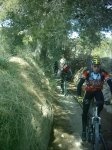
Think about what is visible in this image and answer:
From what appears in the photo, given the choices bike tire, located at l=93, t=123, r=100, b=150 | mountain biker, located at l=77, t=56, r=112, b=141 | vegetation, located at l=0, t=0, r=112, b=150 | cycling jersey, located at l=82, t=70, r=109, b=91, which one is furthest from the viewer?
cycling jersey, located at l=82, t=70, r=109, b=91

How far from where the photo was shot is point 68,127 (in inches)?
452

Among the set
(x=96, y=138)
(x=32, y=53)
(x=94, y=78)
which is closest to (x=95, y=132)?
(x=96, y=138)

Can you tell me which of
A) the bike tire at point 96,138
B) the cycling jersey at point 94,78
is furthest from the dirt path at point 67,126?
the cycling jersey at point 94,78

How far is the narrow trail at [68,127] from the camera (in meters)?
9.52

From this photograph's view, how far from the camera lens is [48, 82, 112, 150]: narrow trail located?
952 centimetres

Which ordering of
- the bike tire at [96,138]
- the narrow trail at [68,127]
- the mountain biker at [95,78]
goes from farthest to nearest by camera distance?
the narrow trail at [68,127] < the mountain biker at [95,78] < the bike tire at [96,138]

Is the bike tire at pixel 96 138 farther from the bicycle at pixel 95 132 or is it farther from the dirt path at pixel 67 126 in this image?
the dirt path at pixel 67 126

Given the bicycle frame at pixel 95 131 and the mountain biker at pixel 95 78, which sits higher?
the mountain biker at pixel 95 78

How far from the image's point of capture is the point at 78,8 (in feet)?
56.2

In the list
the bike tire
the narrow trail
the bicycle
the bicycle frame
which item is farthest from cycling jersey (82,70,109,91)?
the narrow trail

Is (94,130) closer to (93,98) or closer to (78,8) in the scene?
(93,98)

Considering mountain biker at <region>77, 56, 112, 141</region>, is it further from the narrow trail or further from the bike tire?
the narrow trail

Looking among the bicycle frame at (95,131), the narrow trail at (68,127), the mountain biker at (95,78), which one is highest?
the mountain biker at (95,78)

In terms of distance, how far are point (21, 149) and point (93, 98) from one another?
3827 mm
